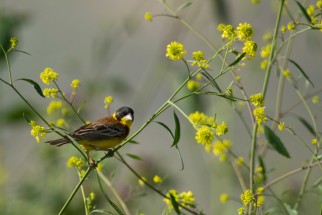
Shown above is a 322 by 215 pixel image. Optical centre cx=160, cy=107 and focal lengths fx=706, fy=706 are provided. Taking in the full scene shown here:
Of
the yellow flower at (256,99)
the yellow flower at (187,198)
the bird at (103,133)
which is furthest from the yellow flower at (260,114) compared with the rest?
the bird at (103,133)

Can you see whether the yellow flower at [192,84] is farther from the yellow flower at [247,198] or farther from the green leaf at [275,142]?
the yellow flower at [247,198]

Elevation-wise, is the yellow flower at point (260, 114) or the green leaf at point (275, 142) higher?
the green leaf at point (275, 142)

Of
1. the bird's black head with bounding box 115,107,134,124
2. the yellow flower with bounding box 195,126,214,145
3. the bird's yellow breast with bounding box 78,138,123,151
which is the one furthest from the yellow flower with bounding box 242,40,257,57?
the bird's black head with bounding box 115,107,134,124

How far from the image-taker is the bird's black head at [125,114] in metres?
2.86

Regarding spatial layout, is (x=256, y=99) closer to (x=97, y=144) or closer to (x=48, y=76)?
(x=48, y=76)

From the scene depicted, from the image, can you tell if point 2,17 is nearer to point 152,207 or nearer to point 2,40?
point 2,40

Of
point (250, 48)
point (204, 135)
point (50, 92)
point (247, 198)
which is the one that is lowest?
point (247, 198)

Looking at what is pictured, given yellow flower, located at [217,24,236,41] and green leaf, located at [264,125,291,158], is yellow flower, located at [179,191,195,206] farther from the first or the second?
yellow flower, located at [217,24,236,41]

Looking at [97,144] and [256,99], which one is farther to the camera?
[97,144]

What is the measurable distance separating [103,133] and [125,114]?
10.8 inches

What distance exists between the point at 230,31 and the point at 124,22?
1.77 m

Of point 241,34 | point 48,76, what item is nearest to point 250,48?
point 241,34

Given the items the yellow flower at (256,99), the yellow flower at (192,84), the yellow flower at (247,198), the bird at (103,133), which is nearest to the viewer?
the yellow flower at (256,99)

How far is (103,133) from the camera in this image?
2631 mm
